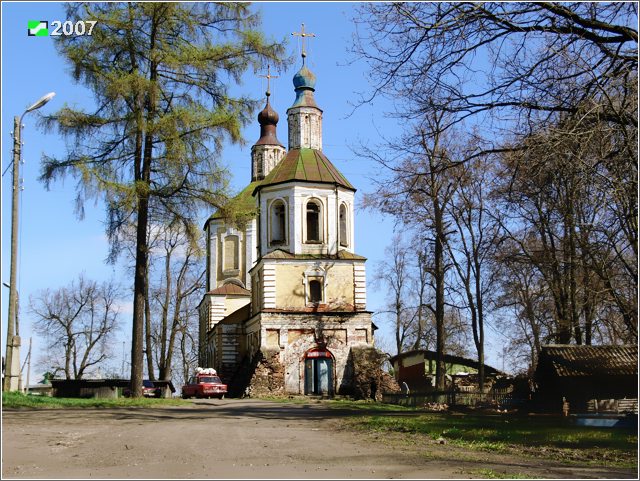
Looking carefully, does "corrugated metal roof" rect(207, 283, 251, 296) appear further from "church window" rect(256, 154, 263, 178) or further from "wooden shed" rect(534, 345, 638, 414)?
"wooden shed" rect(534, 345, 638, 414)

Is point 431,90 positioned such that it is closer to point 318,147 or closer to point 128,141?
point 128,141

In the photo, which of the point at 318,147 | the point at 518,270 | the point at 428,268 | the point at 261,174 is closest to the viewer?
the point at 518,270

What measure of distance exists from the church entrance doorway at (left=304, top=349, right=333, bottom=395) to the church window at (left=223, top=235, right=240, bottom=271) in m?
16.3

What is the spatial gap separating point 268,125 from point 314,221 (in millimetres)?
20774

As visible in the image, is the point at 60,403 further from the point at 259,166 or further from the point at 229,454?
the point at 259,166

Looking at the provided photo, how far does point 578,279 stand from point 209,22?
15580 mm

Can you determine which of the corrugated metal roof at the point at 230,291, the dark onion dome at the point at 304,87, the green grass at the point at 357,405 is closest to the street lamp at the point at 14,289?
the green grass at the point at 357,405

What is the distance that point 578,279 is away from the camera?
99.3 ft

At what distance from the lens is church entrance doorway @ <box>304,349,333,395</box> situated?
40.2m

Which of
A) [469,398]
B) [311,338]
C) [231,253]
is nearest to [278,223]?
A: [311,338]

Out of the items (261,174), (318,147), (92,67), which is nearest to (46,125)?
(92,67)

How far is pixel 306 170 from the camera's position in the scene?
42.9 m

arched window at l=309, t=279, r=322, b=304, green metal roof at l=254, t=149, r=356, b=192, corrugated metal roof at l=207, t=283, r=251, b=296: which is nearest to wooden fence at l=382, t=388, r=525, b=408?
arched window at l=309, t=279, r=322, b=304

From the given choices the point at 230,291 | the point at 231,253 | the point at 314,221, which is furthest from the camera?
the point at 231,253
